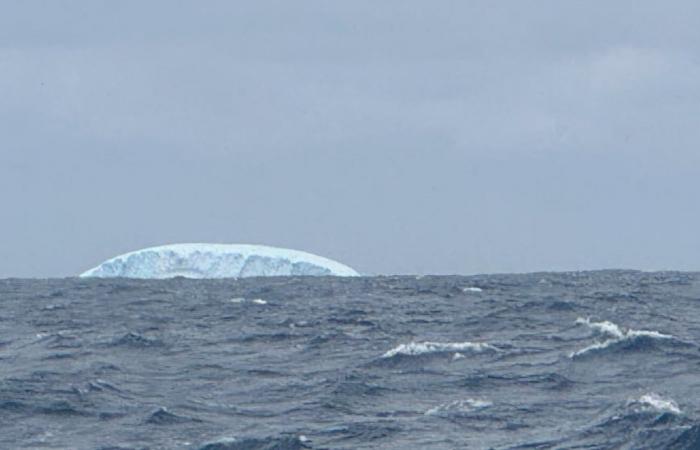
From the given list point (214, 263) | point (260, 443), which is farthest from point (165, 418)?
point (214, 263)

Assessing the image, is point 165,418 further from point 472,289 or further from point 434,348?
point 472,289

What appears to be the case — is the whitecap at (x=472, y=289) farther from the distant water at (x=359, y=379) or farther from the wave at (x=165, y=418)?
the wave at (x=165, y=418)

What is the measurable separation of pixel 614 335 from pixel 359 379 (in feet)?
19.9

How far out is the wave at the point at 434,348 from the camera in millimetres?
19156

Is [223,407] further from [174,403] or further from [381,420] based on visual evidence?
[381,420]

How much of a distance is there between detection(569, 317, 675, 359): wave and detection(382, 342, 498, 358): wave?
4.71 ft

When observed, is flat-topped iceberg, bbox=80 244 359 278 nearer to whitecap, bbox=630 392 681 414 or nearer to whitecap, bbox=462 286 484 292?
whitecap, bbox=462 286 484 292

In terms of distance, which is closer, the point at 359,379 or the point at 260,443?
the point at 260,443

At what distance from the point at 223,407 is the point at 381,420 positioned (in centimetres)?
209

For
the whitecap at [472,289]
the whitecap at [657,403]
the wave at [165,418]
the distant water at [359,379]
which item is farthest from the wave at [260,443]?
the whitecap at [472,289]

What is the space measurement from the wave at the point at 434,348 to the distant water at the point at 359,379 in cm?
4

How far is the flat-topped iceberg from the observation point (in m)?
76.7

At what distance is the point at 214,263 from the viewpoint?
258ft

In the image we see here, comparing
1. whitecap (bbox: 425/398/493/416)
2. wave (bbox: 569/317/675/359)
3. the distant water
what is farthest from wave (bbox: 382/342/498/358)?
whitecap (bbox: 425/398/493/416)
